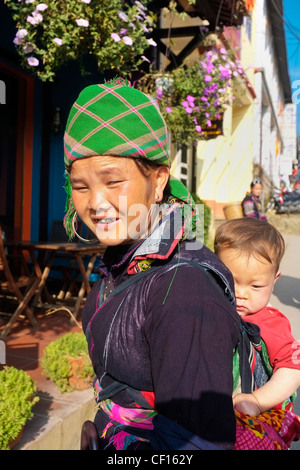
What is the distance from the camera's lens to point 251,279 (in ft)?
→ 4.55

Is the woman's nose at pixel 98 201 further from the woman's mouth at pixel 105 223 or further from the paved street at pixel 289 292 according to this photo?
the paved street at pixel 289 292

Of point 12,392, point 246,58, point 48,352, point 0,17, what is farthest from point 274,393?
point 246,58

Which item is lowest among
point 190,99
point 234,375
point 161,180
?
point 234,375

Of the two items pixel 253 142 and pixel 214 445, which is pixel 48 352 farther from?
pixel 253 142

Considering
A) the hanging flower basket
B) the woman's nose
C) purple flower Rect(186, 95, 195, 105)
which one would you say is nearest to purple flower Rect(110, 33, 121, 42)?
the hanging flower basket

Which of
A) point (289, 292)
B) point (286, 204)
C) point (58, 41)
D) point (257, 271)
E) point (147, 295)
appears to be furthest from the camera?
point (286, 204)

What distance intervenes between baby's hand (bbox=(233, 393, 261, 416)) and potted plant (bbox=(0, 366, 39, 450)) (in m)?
1.53

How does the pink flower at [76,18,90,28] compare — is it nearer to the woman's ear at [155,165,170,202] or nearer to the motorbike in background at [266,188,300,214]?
the woman's ear at [155,165,170,202]

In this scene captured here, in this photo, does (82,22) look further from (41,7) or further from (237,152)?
(237,152)

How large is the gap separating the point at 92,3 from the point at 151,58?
2.65 m

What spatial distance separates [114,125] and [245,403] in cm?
75

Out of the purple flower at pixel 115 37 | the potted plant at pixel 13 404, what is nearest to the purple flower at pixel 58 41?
the purple flower at pixel 115 37

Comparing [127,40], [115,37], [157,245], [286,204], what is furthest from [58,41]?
[286,204]

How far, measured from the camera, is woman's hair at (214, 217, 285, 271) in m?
1.37
